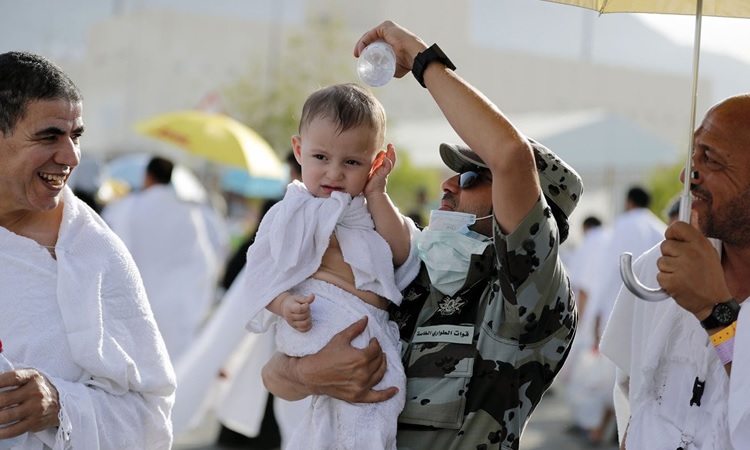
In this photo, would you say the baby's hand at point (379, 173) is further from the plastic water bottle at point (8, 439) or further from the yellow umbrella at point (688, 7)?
the plastic water bottle at point (8, 439)

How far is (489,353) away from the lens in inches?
130

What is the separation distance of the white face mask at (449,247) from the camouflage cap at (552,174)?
0.16 m

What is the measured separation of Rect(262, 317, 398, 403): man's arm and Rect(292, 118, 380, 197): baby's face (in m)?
0.40

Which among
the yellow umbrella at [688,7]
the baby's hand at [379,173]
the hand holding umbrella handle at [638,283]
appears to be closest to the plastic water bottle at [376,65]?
the baby's hand at [379,173]

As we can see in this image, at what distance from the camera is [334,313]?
133 inches

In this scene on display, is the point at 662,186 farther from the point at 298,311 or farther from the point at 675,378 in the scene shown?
the point at 298,311

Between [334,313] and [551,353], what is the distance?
2.05 ft

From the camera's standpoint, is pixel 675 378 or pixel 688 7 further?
pixel 688 7

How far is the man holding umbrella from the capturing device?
3086mm

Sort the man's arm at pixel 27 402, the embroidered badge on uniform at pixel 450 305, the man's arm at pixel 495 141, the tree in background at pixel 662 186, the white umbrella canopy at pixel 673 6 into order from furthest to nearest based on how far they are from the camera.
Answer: the tree in background at pixel 662 186 < the white umbrella canopy at pixel 673 6 < the embroidered badge on uniform at pixel 450 305 < the man's arm at pixel 27 402 < the man's arm at pixel 495 141

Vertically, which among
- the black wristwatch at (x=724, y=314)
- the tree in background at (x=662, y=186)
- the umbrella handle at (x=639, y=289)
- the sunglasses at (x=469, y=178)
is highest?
the sunglasses at (x=469, y=178)

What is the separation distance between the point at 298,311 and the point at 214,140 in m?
9.53

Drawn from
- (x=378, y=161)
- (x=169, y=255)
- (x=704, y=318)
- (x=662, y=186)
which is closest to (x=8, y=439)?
(x=378, y=161)

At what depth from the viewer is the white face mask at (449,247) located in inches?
131
